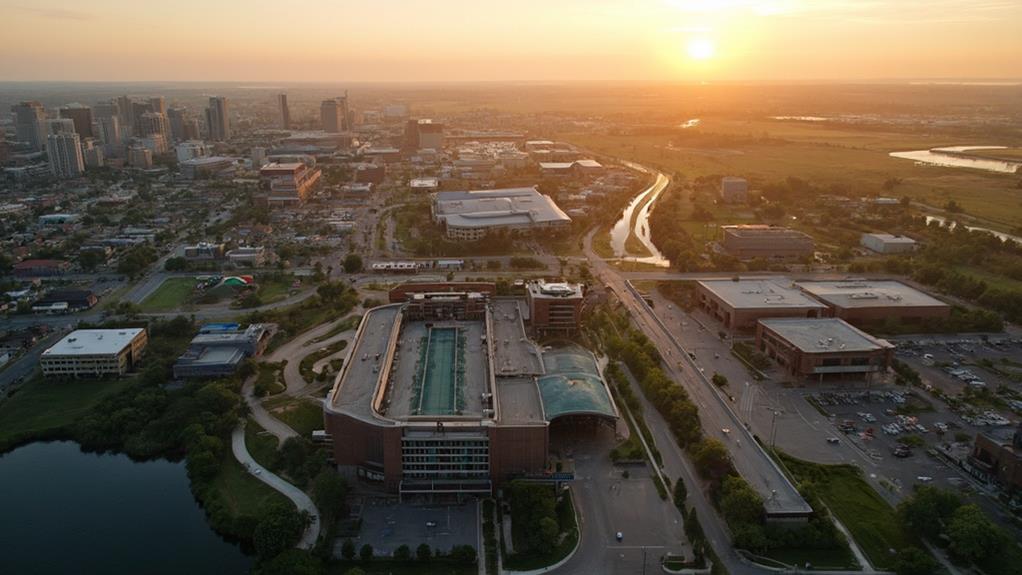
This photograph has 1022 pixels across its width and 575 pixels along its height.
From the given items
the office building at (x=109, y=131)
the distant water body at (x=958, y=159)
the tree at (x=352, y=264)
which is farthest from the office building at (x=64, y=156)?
the distant water body at (x=958, y=159)

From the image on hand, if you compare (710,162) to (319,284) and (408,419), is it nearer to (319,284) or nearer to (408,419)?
(319,284)

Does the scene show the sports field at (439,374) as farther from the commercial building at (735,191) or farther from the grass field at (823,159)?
the grass field at (823,159)

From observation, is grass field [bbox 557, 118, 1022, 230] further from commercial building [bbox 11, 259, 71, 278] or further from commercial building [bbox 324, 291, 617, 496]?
commercial building [bbox 11, 259, 71, 278]

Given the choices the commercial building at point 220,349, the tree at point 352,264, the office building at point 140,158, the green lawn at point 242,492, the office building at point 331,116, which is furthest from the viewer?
the office building at point 331,116

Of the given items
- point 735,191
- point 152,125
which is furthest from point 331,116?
point 735,191

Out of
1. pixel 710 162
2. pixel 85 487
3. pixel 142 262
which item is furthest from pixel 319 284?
pixel 710 162
